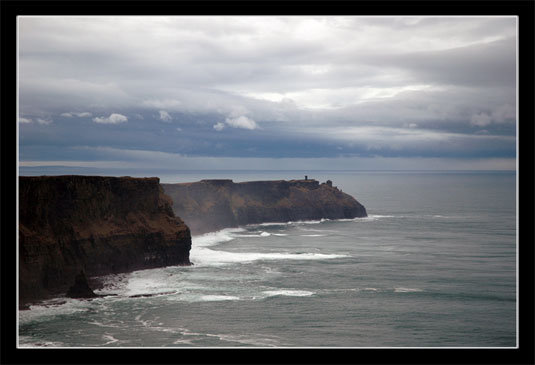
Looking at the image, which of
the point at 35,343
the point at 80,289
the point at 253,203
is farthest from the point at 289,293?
the point at 253,203

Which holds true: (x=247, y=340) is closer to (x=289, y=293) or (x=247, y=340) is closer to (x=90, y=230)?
(x=289, y=293)

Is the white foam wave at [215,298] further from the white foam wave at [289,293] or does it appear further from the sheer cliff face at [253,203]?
the sheer cliff face at [253,203]

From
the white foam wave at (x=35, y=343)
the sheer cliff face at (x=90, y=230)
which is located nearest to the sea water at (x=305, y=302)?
the white foam wave at (x=35, y=343)

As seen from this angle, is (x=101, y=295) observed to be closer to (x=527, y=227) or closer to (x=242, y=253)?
(x=242, y=253)

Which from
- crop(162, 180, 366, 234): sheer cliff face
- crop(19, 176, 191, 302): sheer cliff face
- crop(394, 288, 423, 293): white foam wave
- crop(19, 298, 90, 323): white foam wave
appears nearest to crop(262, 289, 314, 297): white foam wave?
crop(394, 288, 423, 293): white foam wave

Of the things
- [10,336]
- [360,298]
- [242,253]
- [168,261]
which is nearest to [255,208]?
[242,253]

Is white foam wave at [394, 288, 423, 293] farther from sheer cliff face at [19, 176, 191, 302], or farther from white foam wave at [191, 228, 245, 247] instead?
white foam wave at [191, 228, 245, 247]
